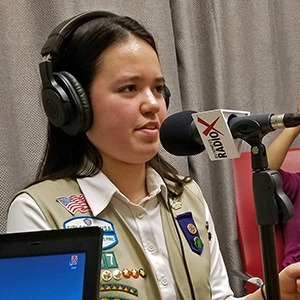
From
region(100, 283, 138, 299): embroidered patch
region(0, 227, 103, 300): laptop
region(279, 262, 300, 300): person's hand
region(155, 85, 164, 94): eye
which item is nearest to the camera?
region(0, 227, 103, 300): laptop

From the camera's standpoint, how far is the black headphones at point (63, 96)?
0.97 meters

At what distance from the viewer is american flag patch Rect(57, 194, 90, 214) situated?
1005 mm

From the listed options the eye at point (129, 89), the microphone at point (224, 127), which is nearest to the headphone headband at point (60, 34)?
the eye at point (129, 89)

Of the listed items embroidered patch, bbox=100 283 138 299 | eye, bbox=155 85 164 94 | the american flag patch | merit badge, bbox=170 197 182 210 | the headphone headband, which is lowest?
embroidered patch, bbox=100 283 138 299

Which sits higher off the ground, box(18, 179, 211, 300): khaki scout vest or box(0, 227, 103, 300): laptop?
box(0, 227, 103, 300): laptop

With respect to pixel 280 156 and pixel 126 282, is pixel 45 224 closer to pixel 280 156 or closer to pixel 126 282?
pixel 126 282

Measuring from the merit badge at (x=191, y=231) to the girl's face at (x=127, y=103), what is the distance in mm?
175

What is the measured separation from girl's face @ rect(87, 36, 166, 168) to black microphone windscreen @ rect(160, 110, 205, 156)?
222 mm

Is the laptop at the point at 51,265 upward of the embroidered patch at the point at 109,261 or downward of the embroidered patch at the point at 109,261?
upward

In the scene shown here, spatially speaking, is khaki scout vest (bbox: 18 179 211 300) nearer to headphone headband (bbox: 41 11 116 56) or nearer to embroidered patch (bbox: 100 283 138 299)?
embroidered patch (bbox: 100 283 138 299)

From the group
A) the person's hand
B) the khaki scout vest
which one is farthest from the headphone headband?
the person's hand

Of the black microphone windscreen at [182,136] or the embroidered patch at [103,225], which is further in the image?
the embroidered patch at [103,225]

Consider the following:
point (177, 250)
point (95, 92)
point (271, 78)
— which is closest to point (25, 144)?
point (95, 92)

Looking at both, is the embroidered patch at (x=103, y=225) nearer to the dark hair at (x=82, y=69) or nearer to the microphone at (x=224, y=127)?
the dark hair at (x=82, y=69)
